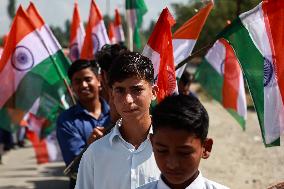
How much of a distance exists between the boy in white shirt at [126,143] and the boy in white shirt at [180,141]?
0.37 m

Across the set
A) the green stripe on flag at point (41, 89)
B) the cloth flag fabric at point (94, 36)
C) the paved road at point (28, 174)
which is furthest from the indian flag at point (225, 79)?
the paved road at point (28, 174)

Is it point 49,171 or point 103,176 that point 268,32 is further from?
point 49,171

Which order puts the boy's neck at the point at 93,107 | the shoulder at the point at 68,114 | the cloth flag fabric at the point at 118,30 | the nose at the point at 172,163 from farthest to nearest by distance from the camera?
1. the cloth flag fabric at the point at 118,30
2. the boy's neck at the point at 93,107
3. the shoulder at the point at 68,114
4. the nose at the point at 172,163

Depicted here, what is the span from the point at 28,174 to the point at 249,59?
19.7 ft

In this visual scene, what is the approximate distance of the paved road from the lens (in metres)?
7.97

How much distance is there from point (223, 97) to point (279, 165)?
Result: 3.29 metres

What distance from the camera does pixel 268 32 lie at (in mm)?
3533

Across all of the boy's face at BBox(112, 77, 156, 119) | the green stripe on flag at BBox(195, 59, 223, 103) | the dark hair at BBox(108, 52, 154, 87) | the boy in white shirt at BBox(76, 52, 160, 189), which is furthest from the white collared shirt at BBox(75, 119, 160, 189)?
the green stripe on flag at BBox(195, 59, 223, 103)

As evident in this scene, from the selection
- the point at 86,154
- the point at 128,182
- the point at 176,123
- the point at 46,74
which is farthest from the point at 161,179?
the point at 46,74

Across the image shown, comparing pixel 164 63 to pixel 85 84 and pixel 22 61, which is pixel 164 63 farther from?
pixel 22 61

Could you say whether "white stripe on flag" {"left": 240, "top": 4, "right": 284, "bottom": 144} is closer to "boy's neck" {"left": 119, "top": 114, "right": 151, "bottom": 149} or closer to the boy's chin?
"boy's neck" {"left": 119, "top": 114, "right": 151, "bottom": 149}

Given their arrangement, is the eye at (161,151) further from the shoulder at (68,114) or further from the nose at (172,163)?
the shoulder at (68,114)

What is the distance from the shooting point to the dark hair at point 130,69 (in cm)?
254

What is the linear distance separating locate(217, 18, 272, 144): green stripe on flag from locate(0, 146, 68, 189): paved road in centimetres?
480
